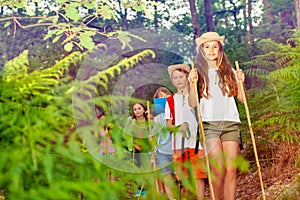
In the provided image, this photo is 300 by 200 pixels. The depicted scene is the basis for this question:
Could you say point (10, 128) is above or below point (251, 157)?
above

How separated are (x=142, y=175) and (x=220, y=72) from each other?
11.7ft

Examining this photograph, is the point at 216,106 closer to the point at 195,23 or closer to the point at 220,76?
the point at 220,76

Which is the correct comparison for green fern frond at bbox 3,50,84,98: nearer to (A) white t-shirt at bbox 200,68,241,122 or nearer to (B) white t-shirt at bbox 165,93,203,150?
(A) white t-shirt at bbox 200,68,241,122

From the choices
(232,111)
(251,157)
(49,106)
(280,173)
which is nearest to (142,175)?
(49,106)

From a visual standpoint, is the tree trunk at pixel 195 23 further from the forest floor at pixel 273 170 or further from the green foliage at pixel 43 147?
the green foliage at pixel 43 147

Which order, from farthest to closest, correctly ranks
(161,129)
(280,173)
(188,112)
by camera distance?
(280,173)
(188,112)
(161,129)

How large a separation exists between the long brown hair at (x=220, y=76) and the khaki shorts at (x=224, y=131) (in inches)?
10.5

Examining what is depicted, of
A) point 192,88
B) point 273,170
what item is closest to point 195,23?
point 273,170

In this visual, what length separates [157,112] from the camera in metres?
5.89

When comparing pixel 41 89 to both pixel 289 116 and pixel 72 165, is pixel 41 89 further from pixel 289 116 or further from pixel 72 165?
pixel 289 116

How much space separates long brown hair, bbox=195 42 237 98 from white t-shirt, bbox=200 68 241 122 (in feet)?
0.12

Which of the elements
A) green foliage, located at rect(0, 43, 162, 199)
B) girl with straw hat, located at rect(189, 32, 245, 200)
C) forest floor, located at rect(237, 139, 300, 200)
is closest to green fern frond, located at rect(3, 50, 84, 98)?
green foliage, located at rect(0, 43, 162, 199)

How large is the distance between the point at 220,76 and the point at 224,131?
0.49m

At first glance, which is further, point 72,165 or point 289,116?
point 289,116
